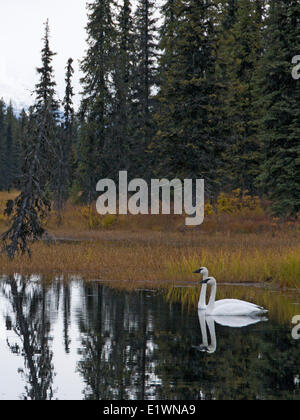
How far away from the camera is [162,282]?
19078 mm

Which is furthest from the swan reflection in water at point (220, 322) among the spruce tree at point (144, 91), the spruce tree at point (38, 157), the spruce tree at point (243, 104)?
the spruce tree at point (144, 91)

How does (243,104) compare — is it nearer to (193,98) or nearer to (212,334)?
(193,98)

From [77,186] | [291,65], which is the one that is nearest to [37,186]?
[291,65]

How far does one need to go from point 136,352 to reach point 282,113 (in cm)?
2399

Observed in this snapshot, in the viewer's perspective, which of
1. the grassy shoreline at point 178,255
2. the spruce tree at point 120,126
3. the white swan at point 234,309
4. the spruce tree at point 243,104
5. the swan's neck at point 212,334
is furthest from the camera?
the spruce tree at point 120,126

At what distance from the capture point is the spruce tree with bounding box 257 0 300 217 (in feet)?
106

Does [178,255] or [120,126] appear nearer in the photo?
[178,255]

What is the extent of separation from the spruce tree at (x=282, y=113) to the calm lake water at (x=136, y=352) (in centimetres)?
1781

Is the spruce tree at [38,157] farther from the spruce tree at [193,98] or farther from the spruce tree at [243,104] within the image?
the spruce tree at [243,104]

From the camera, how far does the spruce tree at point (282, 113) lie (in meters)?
32.3

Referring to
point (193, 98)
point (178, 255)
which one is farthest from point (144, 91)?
point (178, 255)

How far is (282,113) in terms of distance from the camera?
107 ft

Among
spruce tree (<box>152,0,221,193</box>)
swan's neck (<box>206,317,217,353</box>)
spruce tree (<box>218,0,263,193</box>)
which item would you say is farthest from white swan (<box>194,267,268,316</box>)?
spruce tree (<box>218,0,263,193</box>)
